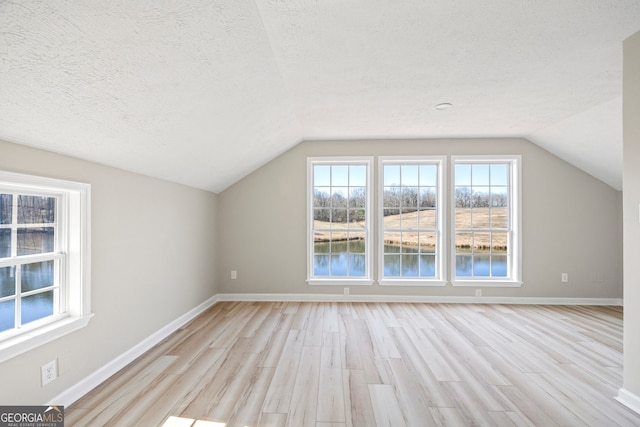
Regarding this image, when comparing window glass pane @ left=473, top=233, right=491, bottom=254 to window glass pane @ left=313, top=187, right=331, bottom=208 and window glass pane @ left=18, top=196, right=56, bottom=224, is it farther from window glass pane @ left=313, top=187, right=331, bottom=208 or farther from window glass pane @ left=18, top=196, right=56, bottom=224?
window glass pane @ left=18, top=196, right=56, bottom=224

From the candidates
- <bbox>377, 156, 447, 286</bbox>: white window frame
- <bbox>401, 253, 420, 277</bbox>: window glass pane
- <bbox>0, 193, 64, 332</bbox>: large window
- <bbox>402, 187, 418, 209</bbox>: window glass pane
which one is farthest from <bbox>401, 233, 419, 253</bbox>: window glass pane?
<bbox>0, 193, 64, 332</bbox>: large window

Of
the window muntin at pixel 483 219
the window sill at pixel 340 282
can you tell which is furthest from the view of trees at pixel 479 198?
the window sill at pixel 340 282

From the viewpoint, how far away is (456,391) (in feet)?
7.43

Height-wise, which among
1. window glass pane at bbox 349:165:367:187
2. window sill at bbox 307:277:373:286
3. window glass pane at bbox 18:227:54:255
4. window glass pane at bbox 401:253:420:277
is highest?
window glass pane at bbox 349:165:367:187

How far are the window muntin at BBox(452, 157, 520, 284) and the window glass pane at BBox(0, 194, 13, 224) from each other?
4954mm

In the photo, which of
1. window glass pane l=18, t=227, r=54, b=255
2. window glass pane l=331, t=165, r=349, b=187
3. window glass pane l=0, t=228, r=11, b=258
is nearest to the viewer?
window glass pane l=0, t=228, r=11, b=258

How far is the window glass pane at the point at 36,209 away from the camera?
6.30ft

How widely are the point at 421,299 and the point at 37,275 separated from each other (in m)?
4.46

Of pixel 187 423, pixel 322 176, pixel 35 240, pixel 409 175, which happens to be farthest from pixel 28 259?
pixel 409 175

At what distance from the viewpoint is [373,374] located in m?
2.50

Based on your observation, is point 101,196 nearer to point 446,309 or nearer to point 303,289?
point 303,289

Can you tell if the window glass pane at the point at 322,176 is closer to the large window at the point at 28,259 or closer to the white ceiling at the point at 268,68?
the white ceiling at the point at 268,68

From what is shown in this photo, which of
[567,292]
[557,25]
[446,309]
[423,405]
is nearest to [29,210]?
[423,405]

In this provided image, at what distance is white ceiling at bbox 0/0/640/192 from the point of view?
1.41m
